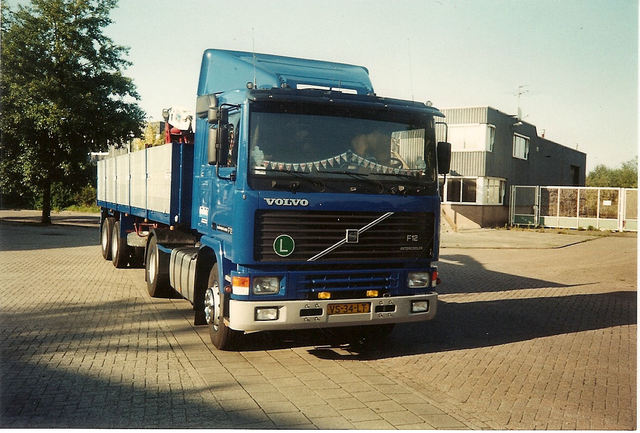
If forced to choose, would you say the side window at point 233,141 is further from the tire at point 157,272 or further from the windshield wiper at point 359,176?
the tire at point 157,272

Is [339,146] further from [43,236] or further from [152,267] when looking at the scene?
[43,236]

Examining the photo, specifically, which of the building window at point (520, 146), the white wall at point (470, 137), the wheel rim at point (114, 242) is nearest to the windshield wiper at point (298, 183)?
the wheel rim at point (114, 242)

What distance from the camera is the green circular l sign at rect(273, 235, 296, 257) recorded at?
634cm

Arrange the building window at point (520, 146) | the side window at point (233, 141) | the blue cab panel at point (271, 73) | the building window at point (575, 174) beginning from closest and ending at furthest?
the side window at point (233, 141)
the blue cab panel at point (271, 73)
the building window at point (520, 146)
the building window at point (575, 174)

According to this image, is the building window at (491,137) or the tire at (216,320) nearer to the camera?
the tire at (216,320)

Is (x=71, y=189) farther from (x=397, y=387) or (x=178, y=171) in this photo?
(x=397, y=387)

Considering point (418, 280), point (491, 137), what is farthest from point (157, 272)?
point (491, 137)

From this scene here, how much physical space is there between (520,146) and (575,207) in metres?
5.77

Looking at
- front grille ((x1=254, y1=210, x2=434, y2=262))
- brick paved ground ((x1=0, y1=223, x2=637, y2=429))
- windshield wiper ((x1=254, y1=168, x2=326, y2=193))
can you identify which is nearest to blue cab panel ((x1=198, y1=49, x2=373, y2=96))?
windshield wiper ((x1=254, y1=168, x2=326, y2=193))

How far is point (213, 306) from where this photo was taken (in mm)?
7246

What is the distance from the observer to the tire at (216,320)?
7047 millimetres

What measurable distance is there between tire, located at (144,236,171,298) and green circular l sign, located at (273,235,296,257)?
3.99 metres

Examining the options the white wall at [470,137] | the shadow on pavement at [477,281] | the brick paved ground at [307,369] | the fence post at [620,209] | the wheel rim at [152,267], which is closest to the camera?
the brick paved ground at [307,369]

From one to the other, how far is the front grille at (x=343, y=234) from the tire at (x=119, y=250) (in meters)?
8.26
